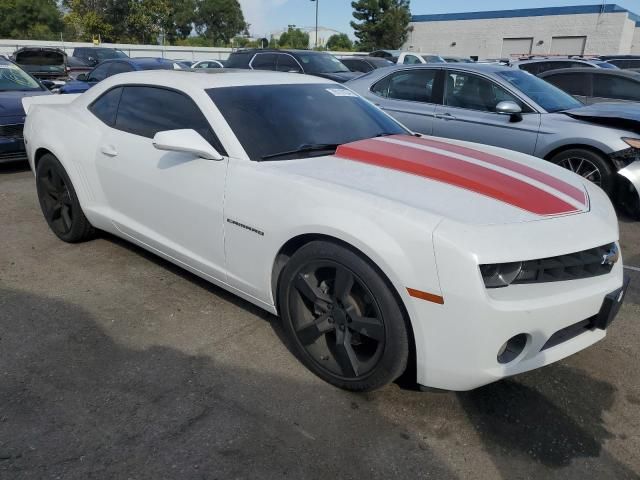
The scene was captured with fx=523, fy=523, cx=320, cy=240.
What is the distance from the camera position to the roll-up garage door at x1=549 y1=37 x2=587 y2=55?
1647 inches

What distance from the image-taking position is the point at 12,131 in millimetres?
6484

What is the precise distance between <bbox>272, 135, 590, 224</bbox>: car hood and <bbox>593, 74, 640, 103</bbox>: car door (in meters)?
5.87

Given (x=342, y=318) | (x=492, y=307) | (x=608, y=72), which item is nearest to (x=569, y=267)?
(x=492, y=307)

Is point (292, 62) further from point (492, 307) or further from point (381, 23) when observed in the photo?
point (381, 23)

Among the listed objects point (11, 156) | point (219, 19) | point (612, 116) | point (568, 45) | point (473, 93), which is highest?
point (219, 19)

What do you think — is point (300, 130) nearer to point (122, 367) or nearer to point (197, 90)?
point (197, 90)

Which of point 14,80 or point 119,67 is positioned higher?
point 119,67

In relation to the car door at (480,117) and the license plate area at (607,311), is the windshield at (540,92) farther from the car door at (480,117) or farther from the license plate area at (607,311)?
the license plate area at (607,311)

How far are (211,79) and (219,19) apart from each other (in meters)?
76.4

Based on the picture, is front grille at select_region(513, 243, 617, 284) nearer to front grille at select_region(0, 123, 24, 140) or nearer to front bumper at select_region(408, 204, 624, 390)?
front bumper at select_region(408, 204, 624, 390)

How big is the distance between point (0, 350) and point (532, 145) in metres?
5.13

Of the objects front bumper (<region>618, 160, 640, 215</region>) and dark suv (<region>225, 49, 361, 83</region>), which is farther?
dark suv (<region>225, 49, 361, 83</region>)

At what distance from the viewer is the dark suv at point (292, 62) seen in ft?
37.4

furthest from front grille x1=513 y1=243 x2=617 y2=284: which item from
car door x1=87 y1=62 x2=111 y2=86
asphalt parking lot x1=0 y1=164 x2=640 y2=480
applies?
car door x1=87 y1=62 x2=111 y2=86
